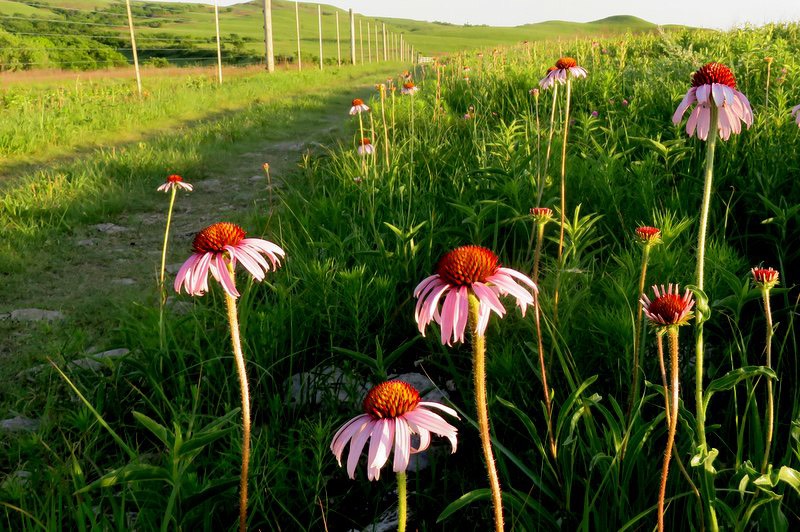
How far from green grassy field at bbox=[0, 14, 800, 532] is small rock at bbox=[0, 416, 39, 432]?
0.03 meters

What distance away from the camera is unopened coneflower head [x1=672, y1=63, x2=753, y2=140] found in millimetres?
1344

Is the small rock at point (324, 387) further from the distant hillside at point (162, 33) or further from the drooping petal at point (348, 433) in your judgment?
the distant hillside at point (162, 33)

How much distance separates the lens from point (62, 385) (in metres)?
2.21

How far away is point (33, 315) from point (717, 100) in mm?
2879

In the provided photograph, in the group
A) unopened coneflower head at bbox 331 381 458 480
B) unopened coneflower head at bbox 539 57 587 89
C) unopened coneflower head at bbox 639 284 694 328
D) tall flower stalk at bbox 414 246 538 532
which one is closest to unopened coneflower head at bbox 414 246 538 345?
tall flower stalk at bbox 414 246 538 532

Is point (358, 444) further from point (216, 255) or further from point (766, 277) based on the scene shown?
point (766, 277)

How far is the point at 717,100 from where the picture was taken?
1.31 meters

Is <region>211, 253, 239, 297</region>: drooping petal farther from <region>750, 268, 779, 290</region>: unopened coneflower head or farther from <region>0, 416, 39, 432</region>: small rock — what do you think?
<region>0, 416, 39, 432</region>: small rock

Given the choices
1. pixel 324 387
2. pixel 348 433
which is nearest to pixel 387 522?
pixel 324 387

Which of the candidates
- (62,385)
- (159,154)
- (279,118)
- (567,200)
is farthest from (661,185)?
(279,118)

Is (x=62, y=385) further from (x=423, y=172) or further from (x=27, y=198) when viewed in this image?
(x=27, y=198)

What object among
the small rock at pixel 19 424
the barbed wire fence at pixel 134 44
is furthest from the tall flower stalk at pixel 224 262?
the barbed wire fence at pixel 134 44

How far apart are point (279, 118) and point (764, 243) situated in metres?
7.01

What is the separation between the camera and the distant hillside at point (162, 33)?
19547 mm
